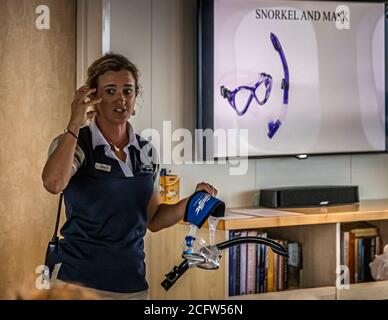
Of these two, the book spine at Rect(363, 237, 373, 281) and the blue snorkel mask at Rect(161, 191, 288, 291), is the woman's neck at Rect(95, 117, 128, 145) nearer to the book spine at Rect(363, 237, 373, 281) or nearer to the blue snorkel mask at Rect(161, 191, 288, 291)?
the blue snorkel mask at Rect(161, 191, 288, 291)

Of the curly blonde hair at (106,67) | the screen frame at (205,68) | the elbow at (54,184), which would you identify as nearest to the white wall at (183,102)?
the screen frame at (205,68)

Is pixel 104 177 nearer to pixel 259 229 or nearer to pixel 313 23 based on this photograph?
pixel 259 229

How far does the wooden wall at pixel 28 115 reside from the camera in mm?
1531

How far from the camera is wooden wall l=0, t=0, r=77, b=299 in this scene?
153cm

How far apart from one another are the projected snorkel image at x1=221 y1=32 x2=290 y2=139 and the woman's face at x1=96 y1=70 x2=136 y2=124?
25.5 inches

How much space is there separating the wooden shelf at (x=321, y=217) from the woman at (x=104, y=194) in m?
0.52

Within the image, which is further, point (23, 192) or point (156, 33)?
point (156, 33)

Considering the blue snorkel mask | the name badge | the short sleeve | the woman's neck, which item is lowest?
the blue snorkel mask

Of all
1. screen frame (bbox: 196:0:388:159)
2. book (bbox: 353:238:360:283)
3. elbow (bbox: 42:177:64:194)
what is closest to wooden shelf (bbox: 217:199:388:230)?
book (bbox: 353:238:360:283)

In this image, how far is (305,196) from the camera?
1956 mm

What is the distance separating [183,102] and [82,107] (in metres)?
0.67

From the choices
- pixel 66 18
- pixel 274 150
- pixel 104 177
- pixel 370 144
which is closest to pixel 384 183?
pixel 370 144

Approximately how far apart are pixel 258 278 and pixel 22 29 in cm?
81

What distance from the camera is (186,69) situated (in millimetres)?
1828
